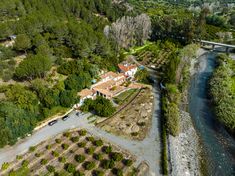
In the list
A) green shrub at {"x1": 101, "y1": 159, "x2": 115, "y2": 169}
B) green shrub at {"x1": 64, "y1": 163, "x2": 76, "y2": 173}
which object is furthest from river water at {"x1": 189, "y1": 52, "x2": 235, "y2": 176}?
green shrub at {"x1": 64, "y1": 163, "x2": 76, "y2": 173}

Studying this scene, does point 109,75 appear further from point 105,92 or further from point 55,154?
point 55,154

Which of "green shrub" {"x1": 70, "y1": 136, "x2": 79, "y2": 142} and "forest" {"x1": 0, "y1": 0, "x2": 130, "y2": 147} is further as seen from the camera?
Answer: "forest" {"x1": 0, "y1": 0, "x2": 130, "y2": 147}

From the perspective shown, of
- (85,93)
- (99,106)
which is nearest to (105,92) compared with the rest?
(85,93)

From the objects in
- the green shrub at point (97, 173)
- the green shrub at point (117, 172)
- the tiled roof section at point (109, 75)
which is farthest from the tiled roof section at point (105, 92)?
the green shrub at point (97, 173)

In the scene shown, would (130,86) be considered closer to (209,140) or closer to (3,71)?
(209,140)

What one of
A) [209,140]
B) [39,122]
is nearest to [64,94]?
[39,122]

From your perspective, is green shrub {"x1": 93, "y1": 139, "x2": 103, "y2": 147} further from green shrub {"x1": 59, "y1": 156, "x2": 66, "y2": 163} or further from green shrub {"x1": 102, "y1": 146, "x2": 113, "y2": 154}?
green shrub {"x1": 59, "y1": 156, "x2": 66, "y2": 163}
